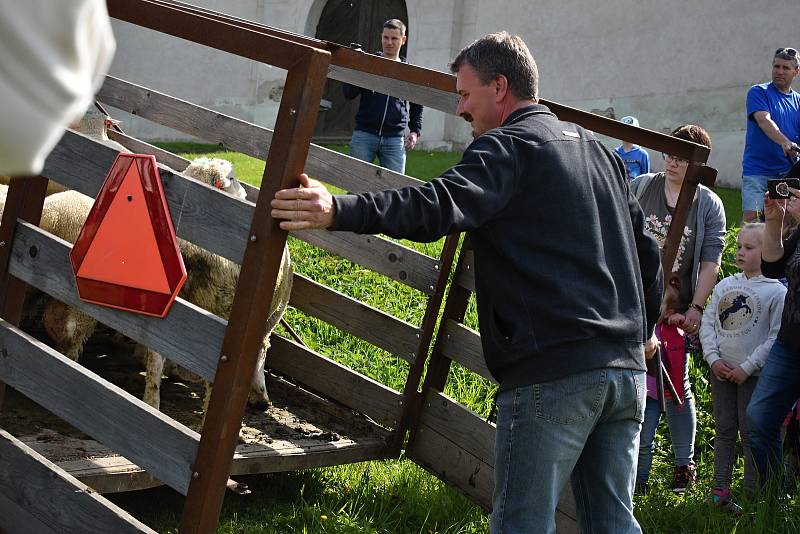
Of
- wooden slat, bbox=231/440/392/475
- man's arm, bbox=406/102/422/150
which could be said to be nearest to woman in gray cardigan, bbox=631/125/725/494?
wooden slat, bbox=231/440/392/475

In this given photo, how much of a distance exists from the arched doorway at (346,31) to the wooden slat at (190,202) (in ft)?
51.2

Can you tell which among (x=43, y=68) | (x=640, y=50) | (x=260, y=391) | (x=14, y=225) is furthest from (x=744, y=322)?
(x=640, y=50)

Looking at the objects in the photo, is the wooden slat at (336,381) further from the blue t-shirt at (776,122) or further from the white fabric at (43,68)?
the blue t-shirt at (776,122)

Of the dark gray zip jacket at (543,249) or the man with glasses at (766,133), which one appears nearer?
the dark gray zip jacket at (543,249)

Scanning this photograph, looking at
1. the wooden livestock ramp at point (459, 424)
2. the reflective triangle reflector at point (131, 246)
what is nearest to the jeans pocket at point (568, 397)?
the reflective triangle reflector at point (131, 246)

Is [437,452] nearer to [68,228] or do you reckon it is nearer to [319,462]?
[319,462]

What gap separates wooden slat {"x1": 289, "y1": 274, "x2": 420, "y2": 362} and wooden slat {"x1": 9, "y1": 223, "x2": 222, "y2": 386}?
189 centimetres

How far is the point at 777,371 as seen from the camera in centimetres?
501

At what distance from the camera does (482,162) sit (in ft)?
9.74

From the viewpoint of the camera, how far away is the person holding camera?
4.95 m

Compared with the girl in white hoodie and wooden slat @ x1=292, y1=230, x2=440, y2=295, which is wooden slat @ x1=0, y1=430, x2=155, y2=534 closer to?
wooden slat @ x1=292, y1=230, x2=440, y2=295

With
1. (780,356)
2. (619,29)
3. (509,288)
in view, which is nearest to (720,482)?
(780,356)

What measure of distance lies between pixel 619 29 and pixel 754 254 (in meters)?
9.40

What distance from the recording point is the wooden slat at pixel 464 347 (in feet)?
15.8
